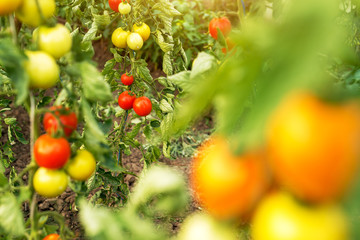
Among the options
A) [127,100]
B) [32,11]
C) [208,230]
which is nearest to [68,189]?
[127,100]

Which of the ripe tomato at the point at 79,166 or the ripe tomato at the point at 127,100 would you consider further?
the ripe tomato at the point at 127,100

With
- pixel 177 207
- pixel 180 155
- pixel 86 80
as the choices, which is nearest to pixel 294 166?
pixel 177 207

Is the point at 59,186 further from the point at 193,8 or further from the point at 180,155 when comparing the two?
the point at 193,8

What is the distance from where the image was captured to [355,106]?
30 cm

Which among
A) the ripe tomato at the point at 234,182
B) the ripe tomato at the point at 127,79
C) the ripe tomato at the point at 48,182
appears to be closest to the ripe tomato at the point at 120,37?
the ripe tomato at the point at 127,79

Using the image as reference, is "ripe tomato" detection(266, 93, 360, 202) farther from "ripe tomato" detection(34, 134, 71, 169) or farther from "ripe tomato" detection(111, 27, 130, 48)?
"ripe tomato" detection(111, 27, 130, 48)

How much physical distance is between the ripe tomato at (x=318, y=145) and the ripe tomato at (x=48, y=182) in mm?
459

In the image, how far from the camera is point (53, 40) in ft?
1.98

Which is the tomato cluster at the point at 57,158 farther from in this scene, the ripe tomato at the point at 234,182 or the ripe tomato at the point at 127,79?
the ripe tomato at the point at 127,79

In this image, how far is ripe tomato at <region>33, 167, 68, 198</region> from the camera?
61 centimetres

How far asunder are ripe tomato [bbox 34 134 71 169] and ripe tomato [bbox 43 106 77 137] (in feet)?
0.07

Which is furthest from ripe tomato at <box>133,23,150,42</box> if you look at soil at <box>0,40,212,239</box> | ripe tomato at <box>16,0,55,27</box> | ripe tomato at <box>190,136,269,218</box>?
ripe tomato at <box>190,136,269,218</box>

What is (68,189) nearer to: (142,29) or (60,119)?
(142,29)

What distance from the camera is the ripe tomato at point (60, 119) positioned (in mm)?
629
